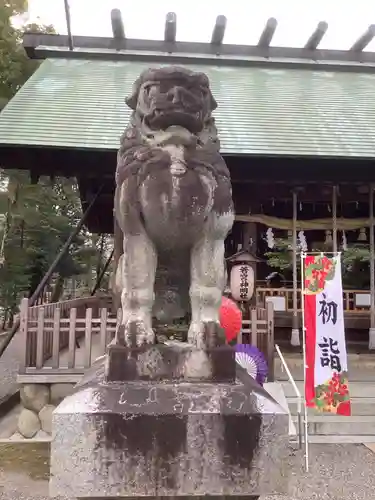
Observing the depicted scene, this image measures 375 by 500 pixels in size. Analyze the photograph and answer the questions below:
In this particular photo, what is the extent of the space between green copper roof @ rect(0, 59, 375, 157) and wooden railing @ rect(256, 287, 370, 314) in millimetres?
3015

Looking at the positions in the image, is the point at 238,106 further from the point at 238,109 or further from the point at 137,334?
the point at 137,334

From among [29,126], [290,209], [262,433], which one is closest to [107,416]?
[262,433]

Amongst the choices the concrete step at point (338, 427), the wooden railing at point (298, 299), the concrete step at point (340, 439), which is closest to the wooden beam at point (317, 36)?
the wooden railing at point (298, 299)

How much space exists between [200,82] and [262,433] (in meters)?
1.60

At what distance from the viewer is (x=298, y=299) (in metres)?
8.90

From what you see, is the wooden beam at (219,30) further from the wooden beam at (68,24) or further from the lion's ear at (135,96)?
the lion's ear at (135,96)

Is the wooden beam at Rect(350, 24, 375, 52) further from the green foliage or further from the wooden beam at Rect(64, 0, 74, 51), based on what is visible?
the wooden beam at Rect(64, 0, 74, 51)

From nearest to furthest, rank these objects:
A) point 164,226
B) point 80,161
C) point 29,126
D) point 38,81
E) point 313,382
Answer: point 164,226 < point 313,382 < point 29,126 < point 80,161 < point 38,81

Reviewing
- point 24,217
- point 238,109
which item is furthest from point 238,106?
point 24,217

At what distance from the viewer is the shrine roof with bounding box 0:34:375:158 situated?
6.82m

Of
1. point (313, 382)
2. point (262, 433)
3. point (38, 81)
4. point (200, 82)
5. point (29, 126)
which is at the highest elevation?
point (38, 81)

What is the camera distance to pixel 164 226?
2.19 meters

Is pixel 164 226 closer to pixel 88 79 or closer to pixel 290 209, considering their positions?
pixel 88 79

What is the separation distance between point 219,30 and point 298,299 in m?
6.55
